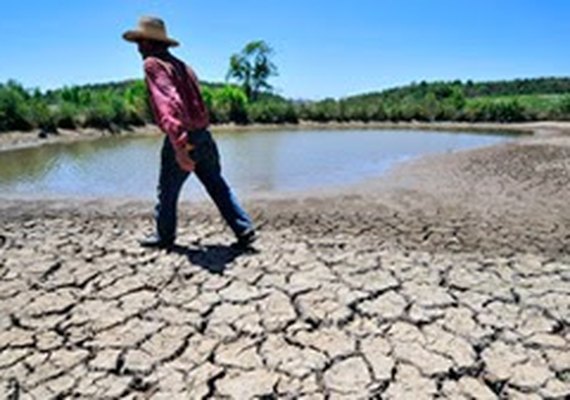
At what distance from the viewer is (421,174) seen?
8.84 m

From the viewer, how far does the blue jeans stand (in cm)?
356

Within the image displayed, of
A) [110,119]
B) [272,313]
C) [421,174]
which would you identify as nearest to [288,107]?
[110,119]

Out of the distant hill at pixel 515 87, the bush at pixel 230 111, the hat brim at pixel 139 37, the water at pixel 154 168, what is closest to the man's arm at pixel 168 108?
the hat brim at pixel 139 37

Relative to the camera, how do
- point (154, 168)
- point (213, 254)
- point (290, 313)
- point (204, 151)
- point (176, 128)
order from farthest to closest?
point (154, 168), point (213, 254), point (204, 151), point (176, 128), point (290, 313)

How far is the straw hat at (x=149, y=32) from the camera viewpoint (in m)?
3.38

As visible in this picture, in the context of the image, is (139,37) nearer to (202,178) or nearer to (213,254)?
(202,178)

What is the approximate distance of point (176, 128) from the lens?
3193mm

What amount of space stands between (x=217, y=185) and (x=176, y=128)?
0.61m

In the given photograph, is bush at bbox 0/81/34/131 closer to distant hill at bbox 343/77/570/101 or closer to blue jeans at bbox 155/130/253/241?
blue jeans at bbox 155/130/253/241

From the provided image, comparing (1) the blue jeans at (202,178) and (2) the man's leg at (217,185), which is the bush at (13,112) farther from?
(2) the man's leg at (217,185)

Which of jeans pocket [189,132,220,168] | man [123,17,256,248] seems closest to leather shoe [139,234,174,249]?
man [123,17,256,248]

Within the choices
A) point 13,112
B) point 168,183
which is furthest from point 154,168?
point 13,112

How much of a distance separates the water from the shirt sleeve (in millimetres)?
3447

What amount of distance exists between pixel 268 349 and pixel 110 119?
20755 millimetres
